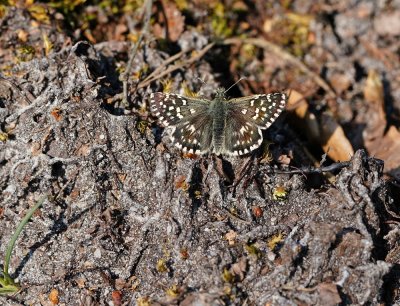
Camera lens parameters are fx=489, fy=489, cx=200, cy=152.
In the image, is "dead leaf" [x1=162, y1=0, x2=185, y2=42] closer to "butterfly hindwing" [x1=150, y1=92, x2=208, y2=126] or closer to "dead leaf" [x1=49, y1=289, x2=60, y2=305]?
"butterfly hindwing" [x1=150, y1=92, x2=208, y2=126]

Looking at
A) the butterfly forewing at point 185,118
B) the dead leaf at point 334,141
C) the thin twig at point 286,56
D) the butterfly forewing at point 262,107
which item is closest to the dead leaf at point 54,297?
the butterfly forewing at point 185,118

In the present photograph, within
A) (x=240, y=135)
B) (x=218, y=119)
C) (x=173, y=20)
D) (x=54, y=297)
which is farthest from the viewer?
(x=173, y=20)

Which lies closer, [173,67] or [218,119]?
[218,119]

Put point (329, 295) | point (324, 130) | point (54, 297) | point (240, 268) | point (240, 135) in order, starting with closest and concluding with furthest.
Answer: point (329, 295) → point (240, 268) → point (54, 297) → point (240, 135) → point (324, 130)

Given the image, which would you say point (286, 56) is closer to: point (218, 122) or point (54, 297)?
point (218, 122)

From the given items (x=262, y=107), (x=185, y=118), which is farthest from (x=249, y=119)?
(x=185, y=118)

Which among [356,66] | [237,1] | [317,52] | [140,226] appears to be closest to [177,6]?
[237,1]
